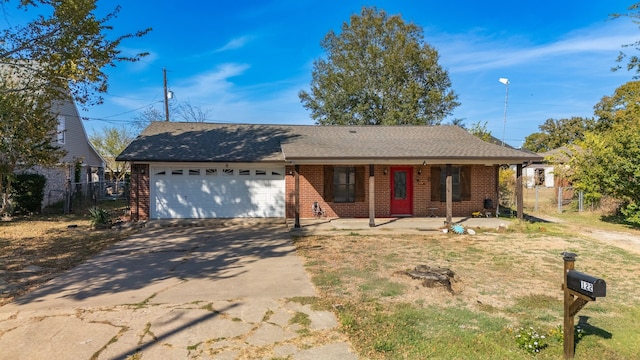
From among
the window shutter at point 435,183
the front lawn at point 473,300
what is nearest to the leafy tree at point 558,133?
the window shutter at point 435,183

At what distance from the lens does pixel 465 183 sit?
48.6ft

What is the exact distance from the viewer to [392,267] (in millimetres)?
7379

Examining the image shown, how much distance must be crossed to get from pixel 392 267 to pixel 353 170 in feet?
24.0

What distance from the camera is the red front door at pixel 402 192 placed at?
14.6m

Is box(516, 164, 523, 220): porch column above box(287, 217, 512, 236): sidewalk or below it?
above

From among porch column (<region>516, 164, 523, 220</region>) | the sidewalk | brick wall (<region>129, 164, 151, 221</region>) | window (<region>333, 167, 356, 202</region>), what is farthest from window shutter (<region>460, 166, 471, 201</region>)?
brick wall (<region>129, 164, 151, 221</region>)

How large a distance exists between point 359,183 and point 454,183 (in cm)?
370

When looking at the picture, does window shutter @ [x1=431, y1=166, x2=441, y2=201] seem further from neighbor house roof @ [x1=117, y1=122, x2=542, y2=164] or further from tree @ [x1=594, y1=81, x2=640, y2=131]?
tree @ [x1=594, y1=81, x2=640, y2=131]

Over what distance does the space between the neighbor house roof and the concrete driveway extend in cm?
534

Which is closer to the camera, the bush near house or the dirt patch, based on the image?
the dirt patch

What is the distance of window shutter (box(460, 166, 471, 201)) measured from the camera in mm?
14781

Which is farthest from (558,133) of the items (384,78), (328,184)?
(328,184)

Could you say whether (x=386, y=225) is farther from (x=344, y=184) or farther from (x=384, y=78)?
(x=384, y=78)

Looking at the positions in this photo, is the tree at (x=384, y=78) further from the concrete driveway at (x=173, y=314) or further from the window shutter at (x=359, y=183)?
the concrete driveway at (x=173, y=314)
